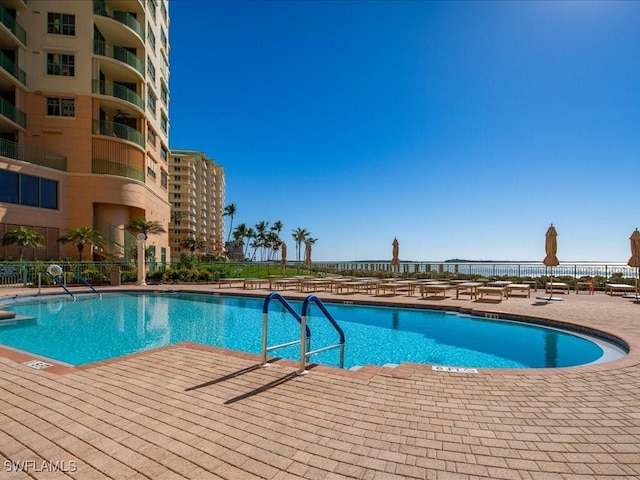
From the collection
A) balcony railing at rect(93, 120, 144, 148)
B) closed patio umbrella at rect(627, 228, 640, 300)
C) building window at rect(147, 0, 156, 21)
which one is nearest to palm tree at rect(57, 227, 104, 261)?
balcony railing at rect(93, 120, 144, 148)

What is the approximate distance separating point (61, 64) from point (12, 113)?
4.51m

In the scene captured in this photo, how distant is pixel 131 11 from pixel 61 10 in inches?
183

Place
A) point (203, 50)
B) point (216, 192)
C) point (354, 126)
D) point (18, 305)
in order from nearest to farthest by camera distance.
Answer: point (18, 305) → point (203, 50) → point (354, 126) → point (216, 192)

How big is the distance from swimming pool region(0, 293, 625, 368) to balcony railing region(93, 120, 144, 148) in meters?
14.6

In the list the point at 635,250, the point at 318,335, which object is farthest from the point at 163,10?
the point at 635,250

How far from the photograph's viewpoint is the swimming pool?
7434 millimetres

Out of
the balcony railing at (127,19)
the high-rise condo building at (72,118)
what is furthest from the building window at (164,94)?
the balcony railing at (127,19)

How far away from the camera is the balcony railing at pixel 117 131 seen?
79.5 feet

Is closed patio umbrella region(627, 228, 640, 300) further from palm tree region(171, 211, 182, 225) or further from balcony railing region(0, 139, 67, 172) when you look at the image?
palm tree region(171, 211, 182, 225)

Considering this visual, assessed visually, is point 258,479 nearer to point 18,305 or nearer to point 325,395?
point 325,395

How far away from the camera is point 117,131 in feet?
82.1

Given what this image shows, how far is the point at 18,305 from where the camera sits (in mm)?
13477

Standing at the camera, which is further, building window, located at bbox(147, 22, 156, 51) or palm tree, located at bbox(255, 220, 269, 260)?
A: palm tree, located at bbox(255, 220, 269, 260)

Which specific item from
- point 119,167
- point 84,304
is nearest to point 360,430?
point 84,304
